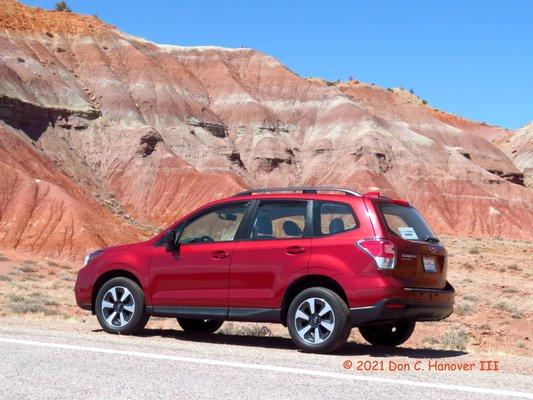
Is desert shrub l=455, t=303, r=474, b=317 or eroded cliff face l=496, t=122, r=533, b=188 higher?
eroded cliff face l=496, t=122, r=533, b=188

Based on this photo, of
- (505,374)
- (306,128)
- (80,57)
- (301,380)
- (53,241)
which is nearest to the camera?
(301,380)

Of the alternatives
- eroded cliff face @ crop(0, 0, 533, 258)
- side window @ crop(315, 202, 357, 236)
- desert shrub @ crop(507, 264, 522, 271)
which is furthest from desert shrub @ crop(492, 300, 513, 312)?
eroded cliff face @ crop(0, 0, 533, 258)

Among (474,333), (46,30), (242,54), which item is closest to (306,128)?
(242,54)

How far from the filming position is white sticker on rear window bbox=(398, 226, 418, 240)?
8.67m

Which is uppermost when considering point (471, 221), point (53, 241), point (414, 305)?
point (471, 221)

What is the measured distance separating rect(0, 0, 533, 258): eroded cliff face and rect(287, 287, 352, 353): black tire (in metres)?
40.3

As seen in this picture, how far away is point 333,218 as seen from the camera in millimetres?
8828

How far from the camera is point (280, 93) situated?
86.4 metres

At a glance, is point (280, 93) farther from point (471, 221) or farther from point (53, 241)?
point (53, 241)

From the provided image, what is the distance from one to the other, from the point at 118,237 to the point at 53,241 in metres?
4.46

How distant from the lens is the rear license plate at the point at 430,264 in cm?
870

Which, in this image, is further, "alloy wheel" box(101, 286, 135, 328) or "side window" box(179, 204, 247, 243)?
"alloy wheel" box(101, 286, 135, 328)

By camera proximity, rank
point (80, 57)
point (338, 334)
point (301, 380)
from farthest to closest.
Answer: point (80, 57)
point (338, 334)
point (301, 380)

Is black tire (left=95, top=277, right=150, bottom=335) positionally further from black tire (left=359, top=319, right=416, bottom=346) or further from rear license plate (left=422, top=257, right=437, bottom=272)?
rear license plate (left=422, top=257, right=437, bottom=272)
